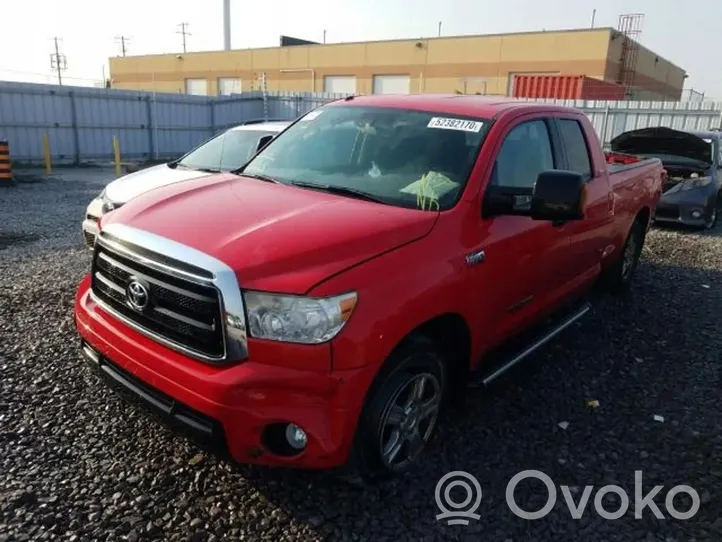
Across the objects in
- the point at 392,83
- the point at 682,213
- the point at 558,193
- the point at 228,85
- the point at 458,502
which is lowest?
the point at 458,502

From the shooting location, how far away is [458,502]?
109 inches

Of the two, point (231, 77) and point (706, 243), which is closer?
point (706, 243)

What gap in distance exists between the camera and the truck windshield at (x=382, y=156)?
3.13m

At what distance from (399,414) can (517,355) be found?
1.12 m

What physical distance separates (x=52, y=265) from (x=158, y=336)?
4493 mm

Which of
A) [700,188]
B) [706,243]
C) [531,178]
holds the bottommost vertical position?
[706,243]

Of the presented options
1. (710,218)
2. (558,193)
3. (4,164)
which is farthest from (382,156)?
(4,164)

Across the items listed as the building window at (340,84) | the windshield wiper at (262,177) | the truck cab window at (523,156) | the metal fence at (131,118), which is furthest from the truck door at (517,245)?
the building window at (340,84)

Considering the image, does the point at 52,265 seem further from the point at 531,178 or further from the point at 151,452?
the point at 531,178

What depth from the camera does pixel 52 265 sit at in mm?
6246

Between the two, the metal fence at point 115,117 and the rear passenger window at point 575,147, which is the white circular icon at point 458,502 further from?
the metal fence at point 115,117

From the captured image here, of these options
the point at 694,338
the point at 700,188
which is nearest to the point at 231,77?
the point at 700,188

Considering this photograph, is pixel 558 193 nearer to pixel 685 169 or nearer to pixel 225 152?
pixel 225 152

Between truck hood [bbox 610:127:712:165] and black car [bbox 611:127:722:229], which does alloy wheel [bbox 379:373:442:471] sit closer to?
black car [bbox 611:127:722:229]
